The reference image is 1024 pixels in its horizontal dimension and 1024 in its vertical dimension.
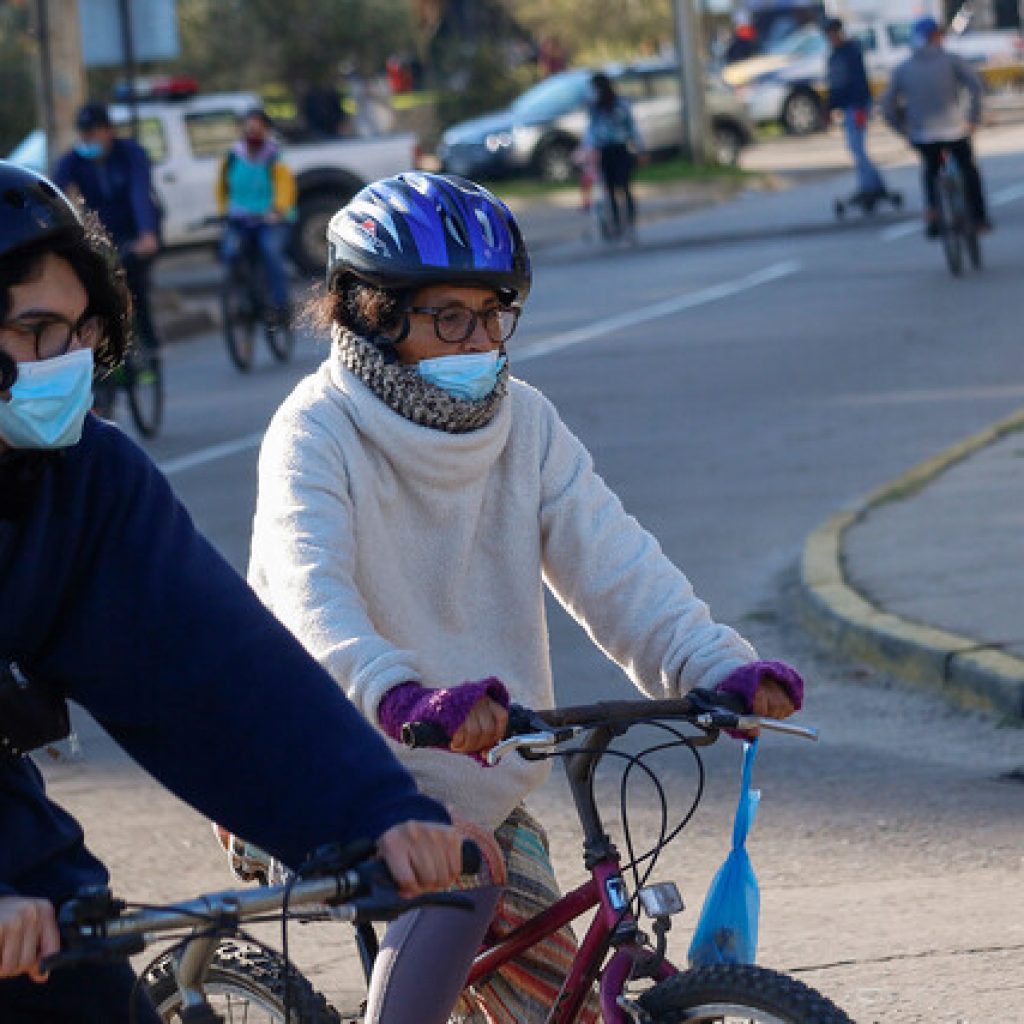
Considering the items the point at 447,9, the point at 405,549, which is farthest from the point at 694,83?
the point at 405,549

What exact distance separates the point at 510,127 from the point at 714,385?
23384mm

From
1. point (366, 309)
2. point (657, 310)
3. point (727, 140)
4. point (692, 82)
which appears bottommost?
point (727, 140)

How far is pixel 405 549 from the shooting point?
A: 3777mm

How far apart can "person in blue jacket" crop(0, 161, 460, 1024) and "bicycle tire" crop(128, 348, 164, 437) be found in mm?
11516

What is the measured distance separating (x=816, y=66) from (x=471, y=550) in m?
43.6

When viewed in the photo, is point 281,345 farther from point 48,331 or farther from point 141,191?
point 48,331

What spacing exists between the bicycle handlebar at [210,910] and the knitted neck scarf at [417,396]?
4.33 feet

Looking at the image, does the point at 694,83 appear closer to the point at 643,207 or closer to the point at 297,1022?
the point at 643,207

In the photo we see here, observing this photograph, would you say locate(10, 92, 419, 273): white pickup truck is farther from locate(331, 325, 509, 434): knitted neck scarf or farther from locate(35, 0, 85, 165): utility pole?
locate(331, 325, 509, 434): knitted neck scarf

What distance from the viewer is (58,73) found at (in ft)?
76.8

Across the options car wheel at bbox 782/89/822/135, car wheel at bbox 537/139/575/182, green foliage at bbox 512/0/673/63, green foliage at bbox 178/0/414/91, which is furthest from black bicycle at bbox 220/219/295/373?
green foliage at bbox 512/0/673/63

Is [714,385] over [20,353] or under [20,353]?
under

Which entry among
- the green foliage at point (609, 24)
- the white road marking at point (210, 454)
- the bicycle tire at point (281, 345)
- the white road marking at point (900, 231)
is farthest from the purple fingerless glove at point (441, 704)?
the green foliage at point (609, 24)

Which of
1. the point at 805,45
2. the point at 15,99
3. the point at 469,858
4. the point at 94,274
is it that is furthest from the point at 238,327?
the point at 805,45
